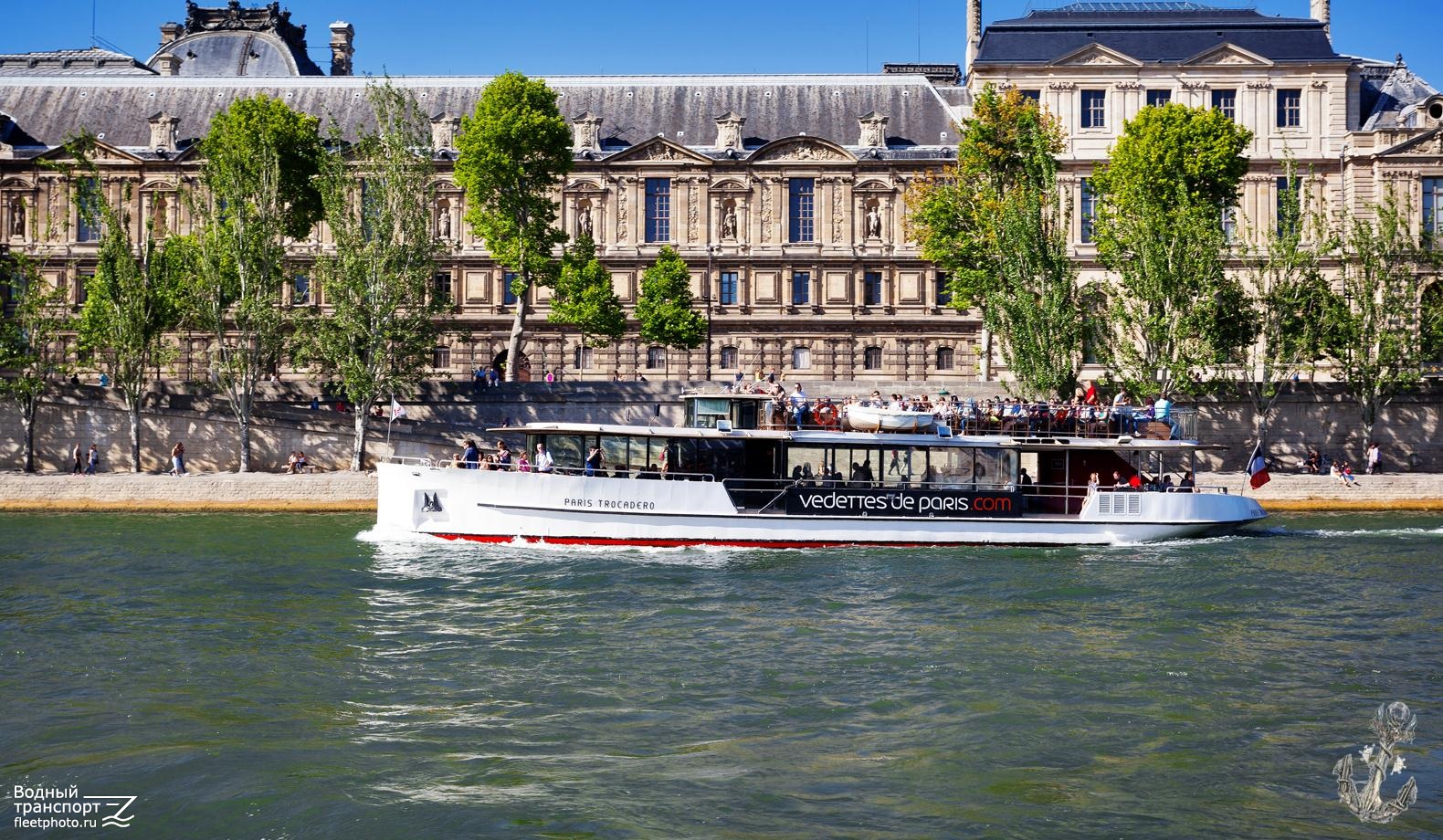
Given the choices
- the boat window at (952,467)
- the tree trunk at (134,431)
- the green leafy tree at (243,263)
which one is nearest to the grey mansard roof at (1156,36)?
the green leafy tree at (243,263)

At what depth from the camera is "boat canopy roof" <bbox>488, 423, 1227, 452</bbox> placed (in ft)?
101

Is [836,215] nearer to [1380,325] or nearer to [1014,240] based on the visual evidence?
[1014,240]

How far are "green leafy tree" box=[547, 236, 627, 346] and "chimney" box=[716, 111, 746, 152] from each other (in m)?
13.2

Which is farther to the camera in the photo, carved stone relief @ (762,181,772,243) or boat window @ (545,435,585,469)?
carved stone relief @ (762,181,772,243)

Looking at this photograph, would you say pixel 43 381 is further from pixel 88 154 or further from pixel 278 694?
pixel 278 694

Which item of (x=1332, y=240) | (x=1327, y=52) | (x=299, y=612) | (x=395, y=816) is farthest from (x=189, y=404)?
(x=1327, y=52)

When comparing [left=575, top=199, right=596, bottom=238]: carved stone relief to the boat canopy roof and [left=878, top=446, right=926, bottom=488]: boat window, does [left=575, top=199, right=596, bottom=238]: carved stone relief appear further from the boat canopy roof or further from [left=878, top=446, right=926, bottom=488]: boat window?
[left=878, top=446, right=926, bottom=488]: boat window

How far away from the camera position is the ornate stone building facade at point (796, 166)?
195 feet

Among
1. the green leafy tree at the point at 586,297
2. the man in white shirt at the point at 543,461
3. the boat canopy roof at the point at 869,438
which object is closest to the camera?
the boat canopy roof at the point at 869,438

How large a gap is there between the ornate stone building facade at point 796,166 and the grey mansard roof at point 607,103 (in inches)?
5.1

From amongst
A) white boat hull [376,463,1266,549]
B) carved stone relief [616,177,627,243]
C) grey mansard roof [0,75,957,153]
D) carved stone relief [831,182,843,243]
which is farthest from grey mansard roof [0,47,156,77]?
white boat hull [376,463,1266,549]

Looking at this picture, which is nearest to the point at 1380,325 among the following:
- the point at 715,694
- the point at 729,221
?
the point at 729,221

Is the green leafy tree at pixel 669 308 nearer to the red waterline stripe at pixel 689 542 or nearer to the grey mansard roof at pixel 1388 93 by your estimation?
the red waterline stripe at pixel 689 542

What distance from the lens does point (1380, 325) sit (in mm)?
45875
